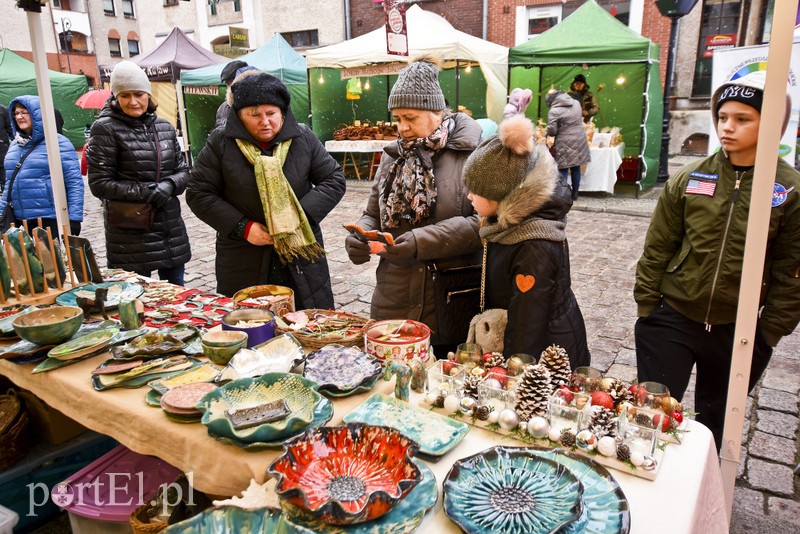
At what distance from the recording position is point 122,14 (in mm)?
31344

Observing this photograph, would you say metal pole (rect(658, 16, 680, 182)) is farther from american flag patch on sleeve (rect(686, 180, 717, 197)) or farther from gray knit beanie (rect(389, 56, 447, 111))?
gray knit beanie (rect(389, 56, 447, 111))

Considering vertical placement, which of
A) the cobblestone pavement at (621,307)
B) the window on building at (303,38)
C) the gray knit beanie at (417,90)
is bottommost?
the cobblestone pavement at (621,307)

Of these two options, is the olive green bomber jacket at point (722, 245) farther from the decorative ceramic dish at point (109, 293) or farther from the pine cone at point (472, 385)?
the decorative ceramic dish at point (109, 293)

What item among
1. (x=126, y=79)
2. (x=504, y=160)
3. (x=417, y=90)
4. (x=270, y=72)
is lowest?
(x=504, y=160)

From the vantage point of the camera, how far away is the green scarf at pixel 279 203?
9.21 feet

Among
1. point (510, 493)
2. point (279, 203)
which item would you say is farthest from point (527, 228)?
point (279, 203)

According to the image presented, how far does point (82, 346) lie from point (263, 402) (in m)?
0.86

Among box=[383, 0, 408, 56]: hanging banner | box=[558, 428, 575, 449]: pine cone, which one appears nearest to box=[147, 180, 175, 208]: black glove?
box=[558, 428, 575, 449]: pine cone

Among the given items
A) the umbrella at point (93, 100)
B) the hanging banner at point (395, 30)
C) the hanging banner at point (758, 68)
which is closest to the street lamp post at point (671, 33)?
the hanging banner at point (395, 30)

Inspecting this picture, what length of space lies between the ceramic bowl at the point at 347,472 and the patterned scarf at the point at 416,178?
1.31 m

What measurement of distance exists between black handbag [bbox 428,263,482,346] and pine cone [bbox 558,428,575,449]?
113cm

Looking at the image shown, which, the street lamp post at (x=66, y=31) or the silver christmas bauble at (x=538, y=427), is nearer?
the silver christmas bauble at (x=538, y=427)

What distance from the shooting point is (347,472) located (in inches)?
51.8

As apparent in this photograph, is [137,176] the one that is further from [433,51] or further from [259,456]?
[433,51]
